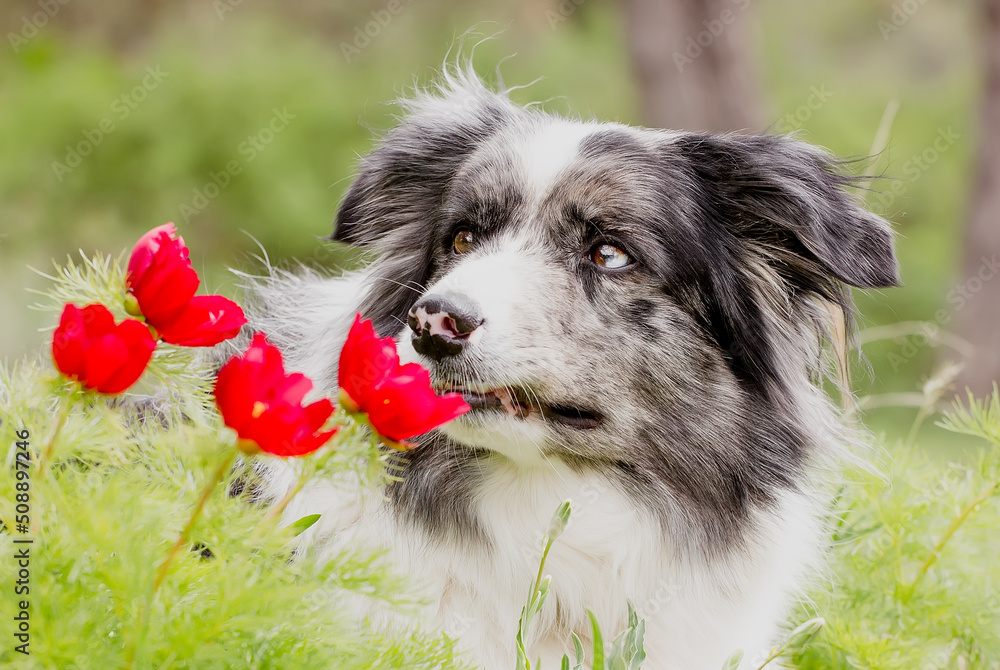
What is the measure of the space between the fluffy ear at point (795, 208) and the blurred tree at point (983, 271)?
6446 mm

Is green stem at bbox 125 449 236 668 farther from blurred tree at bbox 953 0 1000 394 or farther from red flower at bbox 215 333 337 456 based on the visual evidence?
blurred tree at bbox 953 0 1000 394

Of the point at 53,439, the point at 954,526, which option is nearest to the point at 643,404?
the point at 954,526

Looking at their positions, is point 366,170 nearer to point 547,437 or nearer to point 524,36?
point 547,437

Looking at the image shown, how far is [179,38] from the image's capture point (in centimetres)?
1369

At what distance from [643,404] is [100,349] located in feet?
5.33

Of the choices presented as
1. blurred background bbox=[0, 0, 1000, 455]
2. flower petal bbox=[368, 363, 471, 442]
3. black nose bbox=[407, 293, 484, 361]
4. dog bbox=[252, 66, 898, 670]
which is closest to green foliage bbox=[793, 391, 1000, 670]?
dog bbox=[252, 66, 898, 670]

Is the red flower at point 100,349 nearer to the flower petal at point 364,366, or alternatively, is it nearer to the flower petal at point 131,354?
the flower petal at point 131,354

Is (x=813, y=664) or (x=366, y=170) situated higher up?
(x=366, y=170)

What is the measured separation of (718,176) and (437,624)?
1.53 meters

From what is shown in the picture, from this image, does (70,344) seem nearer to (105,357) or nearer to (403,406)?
(105,357)

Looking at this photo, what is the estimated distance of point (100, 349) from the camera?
1.42 m

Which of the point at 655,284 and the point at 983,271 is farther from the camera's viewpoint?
the point at 983,271

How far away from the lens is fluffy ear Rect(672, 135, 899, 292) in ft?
8.53

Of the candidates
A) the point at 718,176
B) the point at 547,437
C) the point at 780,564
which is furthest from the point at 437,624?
the point at 718,176
